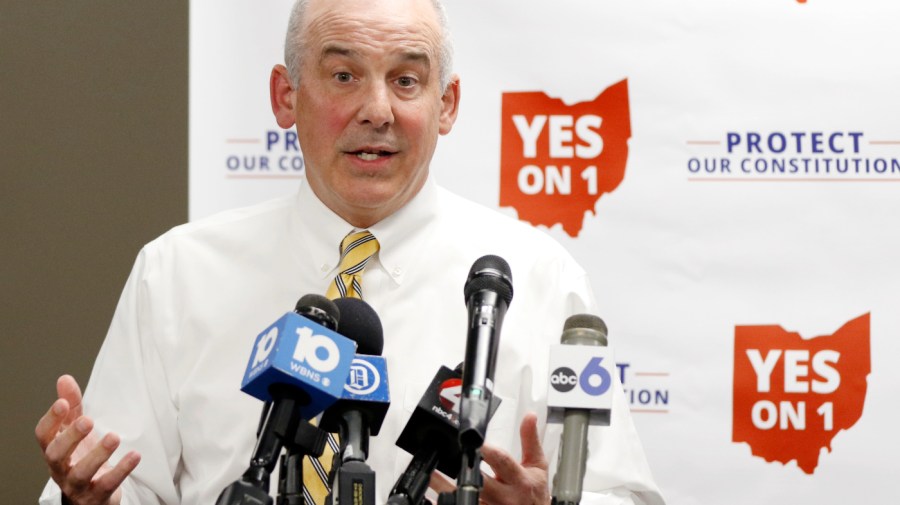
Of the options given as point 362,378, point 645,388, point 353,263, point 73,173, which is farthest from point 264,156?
point 362,378

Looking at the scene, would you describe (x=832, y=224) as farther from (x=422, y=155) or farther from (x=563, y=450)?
(x=563, y=450)

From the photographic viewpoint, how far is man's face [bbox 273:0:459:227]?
7.11 ft

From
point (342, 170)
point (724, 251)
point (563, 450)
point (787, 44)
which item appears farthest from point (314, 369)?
point (787, 44)

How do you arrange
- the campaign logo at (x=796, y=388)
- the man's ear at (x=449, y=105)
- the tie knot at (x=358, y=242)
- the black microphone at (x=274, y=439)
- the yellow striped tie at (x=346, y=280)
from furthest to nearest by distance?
the campaign logo at (x=796, y=388) → the man's ear at (x=449, y=105) → the tie knot at (x=358, y=242) → the yellow striped tie at (x=346, y=280) → the black microphone at (x=274, y=439)

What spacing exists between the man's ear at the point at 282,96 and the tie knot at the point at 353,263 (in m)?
0.32

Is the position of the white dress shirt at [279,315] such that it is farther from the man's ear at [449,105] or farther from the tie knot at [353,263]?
the man's ear at [449,105]

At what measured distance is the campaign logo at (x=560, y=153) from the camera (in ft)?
9.17

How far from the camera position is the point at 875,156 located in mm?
2709

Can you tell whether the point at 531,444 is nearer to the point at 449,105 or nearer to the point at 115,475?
the point at 115,475

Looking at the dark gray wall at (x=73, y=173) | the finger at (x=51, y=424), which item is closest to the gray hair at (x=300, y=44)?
the finger at (x=51, y=424)

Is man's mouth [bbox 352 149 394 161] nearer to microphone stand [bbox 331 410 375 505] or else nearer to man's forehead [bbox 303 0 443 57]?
man's forehead [bbox 303 0 443 57]

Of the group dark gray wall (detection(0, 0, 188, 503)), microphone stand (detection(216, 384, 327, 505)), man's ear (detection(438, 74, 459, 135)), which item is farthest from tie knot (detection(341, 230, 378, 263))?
dark gray wall (detection(0, 0, 188, 503))

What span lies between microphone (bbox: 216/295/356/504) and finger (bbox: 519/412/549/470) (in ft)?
1.42

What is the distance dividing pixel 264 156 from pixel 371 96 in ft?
2.74
